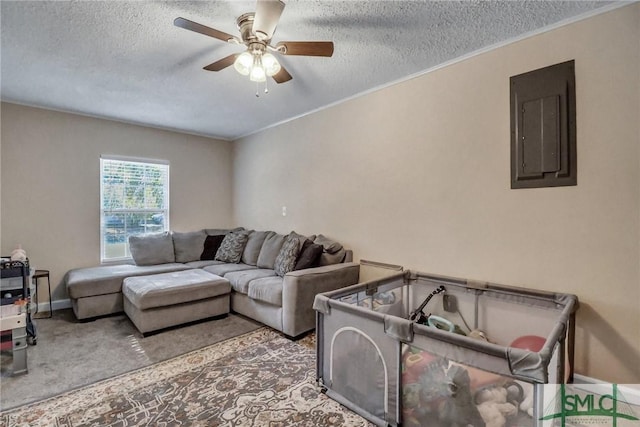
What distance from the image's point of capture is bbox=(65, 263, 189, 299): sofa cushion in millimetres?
3281

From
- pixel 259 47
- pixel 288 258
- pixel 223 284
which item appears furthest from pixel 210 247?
pixel 259 47

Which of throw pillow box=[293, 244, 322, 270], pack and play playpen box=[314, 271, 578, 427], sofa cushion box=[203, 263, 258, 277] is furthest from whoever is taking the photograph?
sofa cushion box=[203, 263, 258, 277]

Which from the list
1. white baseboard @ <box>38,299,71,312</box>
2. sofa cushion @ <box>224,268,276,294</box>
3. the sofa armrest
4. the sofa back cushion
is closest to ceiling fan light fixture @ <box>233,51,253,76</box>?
the sofa armrest

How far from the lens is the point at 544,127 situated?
2168mm

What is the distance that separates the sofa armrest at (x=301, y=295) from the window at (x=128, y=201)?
9.37ft

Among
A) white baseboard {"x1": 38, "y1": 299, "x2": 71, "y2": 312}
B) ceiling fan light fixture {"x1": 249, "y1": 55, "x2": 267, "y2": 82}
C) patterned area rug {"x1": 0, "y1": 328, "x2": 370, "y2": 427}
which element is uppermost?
ceiling fan light fixture {"x1": 249, "y1": 55, "x2": 267, "y2": 82}

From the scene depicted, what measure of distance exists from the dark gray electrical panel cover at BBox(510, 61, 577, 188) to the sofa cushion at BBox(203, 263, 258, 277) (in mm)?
3075

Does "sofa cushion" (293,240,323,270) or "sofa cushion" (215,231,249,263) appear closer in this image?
"sofa cushion" (293,240,323,270)

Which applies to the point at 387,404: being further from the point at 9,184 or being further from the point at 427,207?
the point at 9,184

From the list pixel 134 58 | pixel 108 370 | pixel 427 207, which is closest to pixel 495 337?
pixel 427 207

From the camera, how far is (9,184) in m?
3.52

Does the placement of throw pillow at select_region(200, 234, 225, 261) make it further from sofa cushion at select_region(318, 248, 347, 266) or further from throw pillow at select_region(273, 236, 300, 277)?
sofa cushion at select_region(318, 248, 347, 266)

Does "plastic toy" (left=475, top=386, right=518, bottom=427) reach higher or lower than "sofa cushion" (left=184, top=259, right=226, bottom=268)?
lower

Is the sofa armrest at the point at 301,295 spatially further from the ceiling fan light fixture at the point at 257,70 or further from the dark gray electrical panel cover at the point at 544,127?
the dark gray electrical panel cover at the point at 544,127
